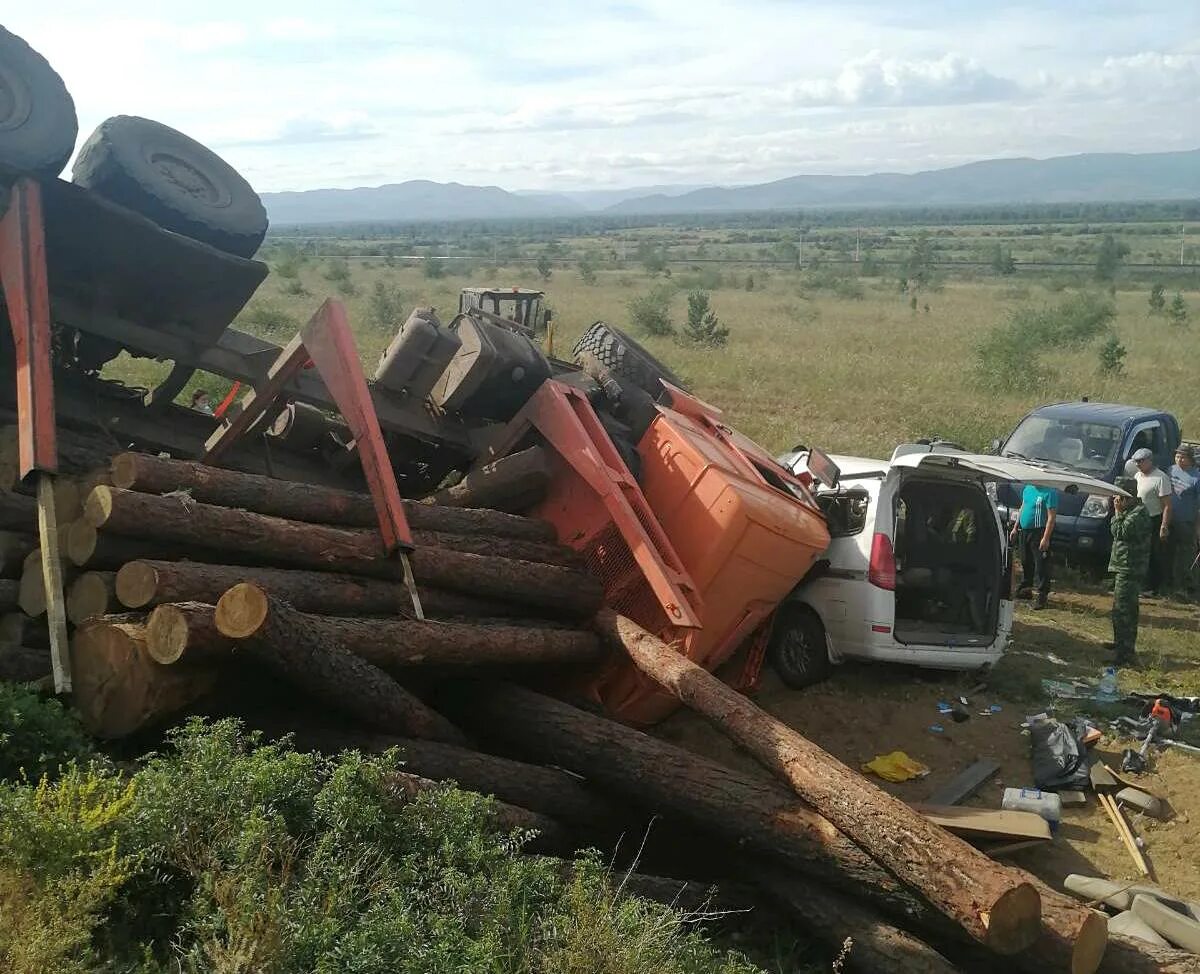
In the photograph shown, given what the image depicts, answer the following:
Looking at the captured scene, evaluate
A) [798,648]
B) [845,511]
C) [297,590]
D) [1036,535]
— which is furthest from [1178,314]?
[297,590]

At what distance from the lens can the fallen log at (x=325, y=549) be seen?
6.27 metres

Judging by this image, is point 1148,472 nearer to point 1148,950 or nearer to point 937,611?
point 937,611

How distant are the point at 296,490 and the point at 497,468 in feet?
5.32

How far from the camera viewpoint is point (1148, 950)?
17.4 ft

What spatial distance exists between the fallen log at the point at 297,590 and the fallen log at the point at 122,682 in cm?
21

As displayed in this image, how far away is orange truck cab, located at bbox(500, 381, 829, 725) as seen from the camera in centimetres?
786

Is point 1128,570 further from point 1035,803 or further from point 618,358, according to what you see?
point 618,358

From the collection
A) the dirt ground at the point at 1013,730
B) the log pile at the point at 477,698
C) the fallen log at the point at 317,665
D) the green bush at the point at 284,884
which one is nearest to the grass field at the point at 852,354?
the dirt ground at the point at 1013,730

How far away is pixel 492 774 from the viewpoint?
6.14m

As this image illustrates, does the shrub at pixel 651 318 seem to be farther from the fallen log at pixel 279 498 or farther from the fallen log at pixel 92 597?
the fallen log at pixel 92 597

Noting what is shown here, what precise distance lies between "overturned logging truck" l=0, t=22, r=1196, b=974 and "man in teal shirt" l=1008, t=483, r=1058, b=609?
162 inches

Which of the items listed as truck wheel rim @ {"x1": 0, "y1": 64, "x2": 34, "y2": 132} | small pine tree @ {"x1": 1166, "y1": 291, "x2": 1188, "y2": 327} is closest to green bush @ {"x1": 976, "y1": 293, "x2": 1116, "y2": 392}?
small pine tree @ {"x1": 1166, "y1": 291, "x2": 1188, "y2": 327}

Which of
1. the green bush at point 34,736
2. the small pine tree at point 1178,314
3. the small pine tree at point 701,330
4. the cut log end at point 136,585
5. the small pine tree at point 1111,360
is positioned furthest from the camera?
the small pine tree at point 1178,314

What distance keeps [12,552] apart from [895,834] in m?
5.02
